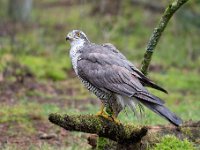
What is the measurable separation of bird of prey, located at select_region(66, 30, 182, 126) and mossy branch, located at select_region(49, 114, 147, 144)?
155mm

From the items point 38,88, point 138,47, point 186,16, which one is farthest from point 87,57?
point 138,47

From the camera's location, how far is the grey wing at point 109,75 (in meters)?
6.66

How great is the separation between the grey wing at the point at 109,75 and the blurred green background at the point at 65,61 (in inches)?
56.5

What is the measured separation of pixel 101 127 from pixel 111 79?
0.58 metres

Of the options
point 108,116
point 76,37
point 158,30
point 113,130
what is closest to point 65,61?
point 158,30

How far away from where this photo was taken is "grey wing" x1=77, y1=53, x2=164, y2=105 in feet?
21.9

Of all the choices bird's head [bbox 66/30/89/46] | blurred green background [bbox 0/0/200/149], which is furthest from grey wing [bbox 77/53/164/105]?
blurred green background [bbox 0/0/200/149]

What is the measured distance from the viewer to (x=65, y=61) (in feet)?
56.9

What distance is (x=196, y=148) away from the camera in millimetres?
7262

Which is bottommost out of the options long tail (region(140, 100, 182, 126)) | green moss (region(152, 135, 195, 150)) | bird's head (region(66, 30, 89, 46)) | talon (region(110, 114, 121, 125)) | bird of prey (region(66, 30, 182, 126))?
green moss (region(152, 135, 195, 150))

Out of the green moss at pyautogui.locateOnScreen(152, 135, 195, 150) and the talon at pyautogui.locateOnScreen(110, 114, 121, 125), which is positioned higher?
the talon at pyautogui.locateOnScreen(110, 114, 121, 125)

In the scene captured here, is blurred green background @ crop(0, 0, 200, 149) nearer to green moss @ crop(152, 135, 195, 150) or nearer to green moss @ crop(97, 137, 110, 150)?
green moss @ crop(97, 137, 110, 150)

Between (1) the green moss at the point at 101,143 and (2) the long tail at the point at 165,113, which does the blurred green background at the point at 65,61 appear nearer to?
(1) the green moss at the point at 101,143

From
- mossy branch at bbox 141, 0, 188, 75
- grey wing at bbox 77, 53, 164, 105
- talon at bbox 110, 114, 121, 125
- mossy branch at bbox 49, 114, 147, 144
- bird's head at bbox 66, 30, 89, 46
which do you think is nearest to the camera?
mossy branch at bbox 49, 114, 147, 144
